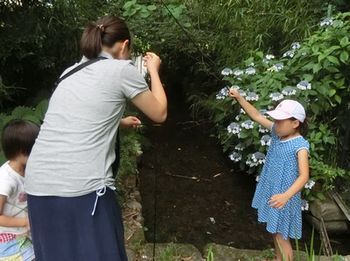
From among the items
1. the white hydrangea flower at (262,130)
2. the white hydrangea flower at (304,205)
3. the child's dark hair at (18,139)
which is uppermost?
the child's dark hair at (18,139)

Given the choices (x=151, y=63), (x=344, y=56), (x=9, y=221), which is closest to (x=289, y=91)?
(x=344, y=56)

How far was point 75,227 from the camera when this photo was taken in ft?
6.51

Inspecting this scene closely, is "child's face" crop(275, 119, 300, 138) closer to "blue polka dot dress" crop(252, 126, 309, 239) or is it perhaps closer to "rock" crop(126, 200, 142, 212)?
"blue polka dot dress" crop(252, 126, 309, 239)

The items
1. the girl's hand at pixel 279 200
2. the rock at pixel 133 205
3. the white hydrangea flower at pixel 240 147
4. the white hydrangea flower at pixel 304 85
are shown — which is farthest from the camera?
the white hydrangea flower at pixel 240 147

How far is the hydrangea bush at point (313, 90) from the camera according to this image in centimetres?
385

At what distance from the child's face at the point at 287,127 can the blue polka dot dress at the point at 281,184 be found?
0.12 feet

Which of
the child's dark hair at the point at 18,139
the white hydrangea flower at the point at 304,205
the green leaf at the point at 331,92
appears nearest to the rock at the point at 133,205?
the white hydrangea flower at the point at 304,205

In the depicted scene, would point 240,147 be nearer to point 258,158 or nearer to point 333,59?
point 258,158

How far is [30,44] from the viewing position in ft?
14.9

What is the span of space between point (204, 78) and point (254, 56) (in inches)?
58.1

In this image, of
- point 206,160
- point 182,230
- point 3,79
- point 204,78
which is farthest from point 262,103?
point 3,79

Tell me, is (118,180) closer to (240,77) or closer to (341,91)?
(240,77)

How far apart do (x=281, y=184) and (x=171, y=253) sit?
2.61ft

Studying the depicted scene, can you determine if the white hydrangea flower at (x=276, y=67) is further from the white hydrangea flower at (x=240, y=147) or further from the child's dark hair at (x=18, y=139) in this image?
the child's dark hair at (x=18, y=139)
